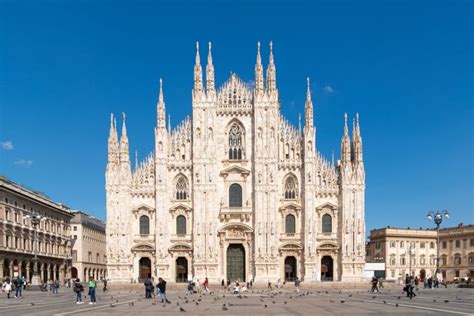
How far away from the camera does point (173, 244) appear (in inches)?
2729

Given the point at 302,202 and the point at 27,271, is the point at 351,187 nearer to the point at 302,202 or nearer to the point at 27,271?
the point at 302,202

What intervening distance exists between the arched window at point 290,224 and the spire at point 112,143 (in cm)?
2069

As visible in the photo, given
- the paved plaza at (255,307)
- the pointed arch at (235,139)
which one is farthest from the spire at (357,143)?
the paved plaza at (255,307)

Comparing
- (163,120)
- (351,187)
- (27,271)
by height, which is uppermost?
(163,120)

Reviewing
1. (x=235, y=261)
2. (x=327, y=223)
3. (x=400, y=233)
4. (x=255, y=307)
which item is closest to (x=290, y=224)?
(x=327, y=223)

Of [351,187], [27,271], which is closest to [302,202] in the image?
[351,187]

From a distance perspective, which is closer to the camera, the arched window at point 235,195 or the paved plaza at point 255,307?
the paved plaza at point 255,307

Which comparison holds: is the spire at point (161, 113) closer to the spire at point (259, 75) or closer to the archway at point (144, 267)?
the spire at point (259, 75)

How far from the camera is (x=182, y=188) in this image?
7044 centimetres

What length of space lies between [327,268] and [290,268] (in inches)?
165

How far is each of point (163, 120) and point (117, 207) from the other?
11.1 meters

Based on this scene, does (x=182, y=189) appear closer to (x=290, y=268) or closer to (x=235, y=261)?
(x=235, y=261)

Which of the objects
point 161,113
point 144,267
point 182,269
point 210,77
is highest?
point 210,77

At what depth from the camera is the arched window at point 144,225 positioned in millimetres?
69938
